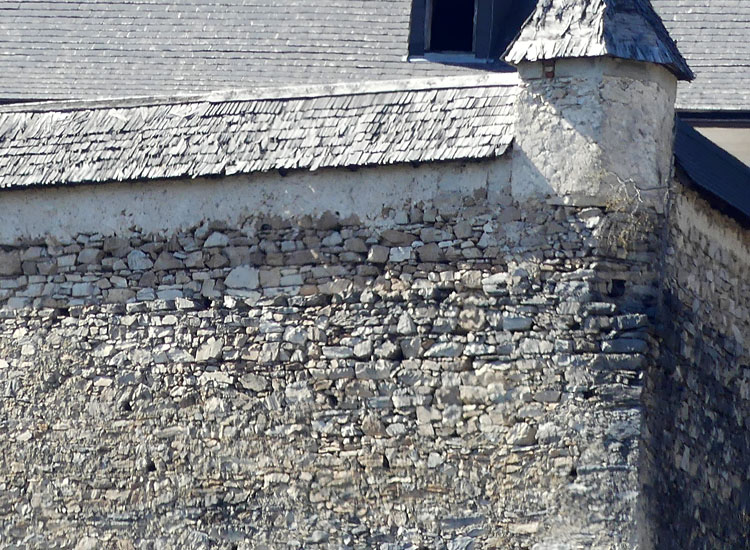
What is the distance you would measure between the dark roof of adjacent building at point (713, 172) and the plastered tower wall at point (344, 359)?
2.19 feet

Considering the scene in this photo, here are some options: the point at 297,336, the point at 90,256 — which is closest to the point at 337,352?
the point at 297,336

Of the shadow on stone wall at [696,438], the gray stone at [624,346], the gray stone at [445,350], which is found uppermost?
the gray stone at [624,346]

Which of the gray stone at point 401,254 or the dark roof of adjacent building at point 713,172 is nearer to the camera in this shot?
the gray stone at point 401,254

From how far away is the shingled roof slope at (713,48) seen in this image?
16.5 m

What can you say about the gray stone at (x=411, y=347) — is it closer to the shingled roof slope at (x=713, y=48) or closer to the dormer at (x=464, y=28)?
the shingled roof slope at (x=713, y=48)

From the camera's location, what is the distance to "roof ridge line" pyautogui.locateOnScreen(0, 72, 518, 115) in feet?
39.2

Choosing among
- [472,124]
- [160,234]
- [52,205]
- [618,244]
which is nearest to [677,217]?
[618,244]

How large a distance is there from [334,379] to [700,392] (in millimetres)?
2414

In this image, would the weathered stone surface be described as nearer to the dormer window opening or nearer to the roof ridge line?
the roof ridge line

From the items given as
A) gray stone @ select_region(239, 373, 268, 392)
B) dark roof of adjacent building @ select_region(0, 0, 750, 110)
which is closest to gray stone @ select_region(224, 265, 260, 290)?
gray stone @ select_region(239, 373, 268, 392)

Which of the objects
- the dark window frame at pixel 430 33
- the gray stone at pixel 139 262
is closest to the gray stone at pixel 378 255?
the gray stone at pixel 139 262

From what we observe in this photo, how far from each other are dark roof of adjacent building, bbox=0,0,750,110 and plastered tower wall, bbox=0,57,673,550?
4.68 m

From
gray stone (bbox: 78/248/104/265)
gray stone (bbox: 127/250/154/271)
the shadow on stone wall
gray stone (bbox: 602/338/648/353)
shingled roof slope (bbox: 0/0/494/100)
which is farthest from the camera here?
shingled roof slope (bbox: 0/0/494/100)

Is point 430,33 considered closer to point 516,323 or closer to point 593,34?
point 593,34
